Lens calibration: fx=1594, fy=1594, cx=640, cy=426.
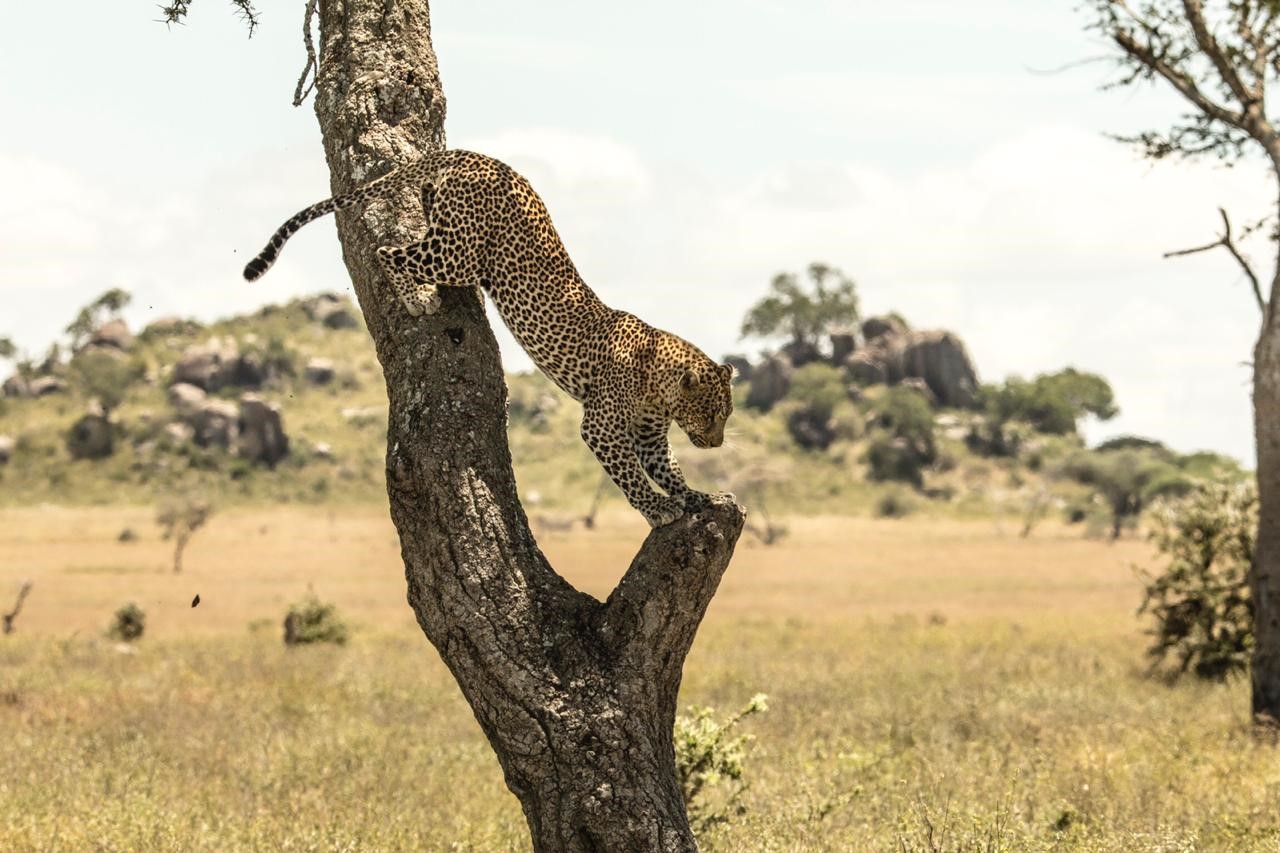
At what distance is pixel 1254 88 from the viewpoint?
13.9m

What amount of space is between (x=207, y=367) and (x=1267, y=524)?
3166 inches

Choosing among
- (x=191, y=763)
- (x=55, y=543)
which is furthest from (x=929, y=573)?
(x=191, y=763)

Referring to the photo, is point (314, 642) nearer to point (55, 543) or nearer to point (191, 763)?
point (191, 763)

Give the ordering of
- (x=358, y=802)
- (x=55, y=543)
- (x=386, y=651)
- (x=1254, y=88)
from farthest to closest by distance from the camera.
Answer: (x=55, y=543)
(x=386, y=651)
(x=1254, y=88)
(x=358, y=802)

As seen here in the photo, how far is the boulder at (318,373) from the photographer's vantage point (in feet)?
303

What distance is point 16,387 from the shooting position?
296ft

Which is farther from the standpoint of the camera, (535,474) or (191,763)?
(535,474)

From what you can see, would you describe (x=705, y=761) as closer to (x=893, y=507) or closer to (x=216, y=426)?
(x=893, y=507)

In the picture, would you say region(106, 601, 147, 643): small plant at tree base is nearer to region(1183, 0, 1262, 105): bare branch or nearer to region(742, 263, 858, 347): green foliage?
region(1183, 0, 1262, 105): bare branch

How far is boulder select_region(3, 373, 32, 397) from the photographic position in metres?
89.6

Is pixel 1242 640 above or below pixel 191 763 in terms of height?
above

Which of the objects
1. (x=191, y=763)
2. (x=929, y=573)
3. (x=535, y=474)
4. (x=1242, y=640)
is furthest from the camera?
(x=535, y=474)

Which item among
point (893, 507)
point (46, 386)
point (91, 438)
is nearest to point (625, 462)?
point (893, 507)

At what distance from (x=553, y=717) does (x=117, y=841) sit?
11.1 feet
